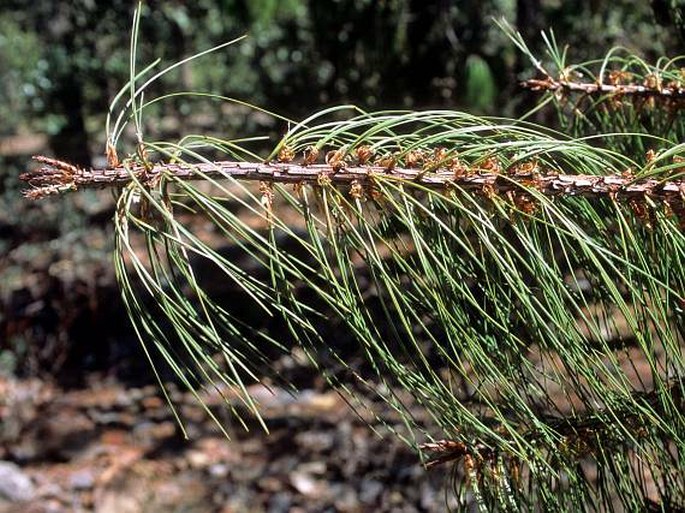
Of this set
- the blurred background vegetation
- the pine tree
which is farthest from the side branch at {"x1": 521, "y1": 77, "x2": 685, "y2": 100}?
the blurred background vegetation

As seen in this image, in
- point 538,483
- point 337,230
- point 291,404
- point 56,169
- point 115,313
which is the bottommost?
point 291,404

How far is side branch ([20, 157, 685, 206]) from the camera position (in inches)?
31.2

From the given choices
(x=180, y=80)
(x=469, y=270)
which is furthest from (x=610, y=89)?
(x=180, y=80)

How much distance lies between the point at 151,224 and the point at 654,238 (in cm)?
46

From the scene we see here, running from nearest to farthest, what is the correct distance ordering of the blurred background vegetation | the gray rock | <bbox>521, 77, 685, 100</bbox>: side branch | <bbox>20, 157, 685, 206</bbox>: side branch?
1. <bbox>20, 157, 685, 206</bbox>: side branch
2. <bbox>521, 77, 685, 100</bbox>: side branch
3. the gray rock
4. the blurred background vegetation

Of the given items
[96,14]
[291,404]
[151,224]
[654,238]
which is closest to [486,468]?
[654,238]

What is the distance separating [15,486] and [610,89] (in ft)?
8.67

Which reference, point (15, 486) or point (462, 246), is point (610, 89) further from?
point (15, 486)

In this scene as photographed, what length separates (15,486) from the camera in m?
3.21

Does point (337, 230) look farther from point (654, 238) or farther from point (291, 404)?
point (291, 404)

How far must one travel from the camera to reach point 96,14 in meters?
6.00

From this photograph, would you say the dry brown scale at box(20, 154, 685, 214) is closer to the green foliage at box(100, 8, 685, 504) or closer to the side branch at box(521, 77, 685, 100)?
the green foliage at box(100, 8, 685, 504)

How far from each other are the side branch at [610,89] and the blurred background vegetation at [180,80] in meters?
2.51

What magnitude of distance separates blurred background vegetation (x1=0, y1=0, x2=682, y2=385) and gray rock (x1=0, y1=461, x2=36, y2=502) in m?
0.69
